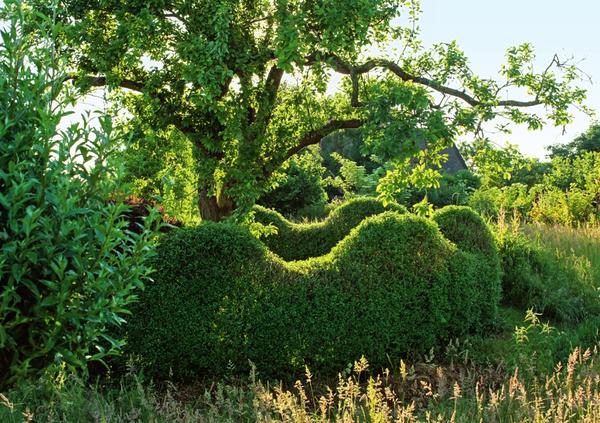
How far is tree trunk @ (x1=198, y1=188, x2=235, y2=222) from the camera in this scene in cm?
1223

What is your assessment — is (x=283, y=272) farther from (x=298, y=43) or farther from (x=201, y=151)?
(x=201, y=151)

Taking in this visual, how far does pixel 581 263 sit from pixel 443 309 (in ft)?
15.4

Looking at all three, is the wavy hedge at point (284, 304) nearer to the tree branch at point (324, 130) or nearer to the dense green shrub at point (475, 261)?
the dense green shrub at point (475, 261)

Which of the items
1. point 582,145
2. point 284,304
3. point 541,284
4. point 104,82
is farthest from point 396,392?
point 582,145

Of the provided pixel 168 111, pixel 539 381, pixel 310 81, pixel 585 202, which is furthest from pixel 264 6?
pixel 585 202

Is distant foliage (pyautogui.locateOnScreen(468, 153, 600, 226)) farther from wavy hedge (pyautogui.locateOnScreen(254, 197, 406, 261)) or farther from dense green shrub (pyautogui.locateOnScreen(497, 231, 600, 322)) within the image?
wavy hedge (pyautogui.locateOnScreen(254, 197, 406, 261))

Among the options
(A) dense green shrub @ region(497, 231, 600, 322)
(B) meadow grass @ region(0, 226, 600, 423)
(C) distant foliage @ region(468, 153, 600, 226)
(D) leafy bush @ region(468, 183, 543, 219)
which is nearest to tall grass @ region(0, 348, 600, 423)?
(B) meadow grass @ region(0, 226, 600, 423)

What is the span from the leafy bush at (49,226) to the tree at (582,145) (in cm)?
3142

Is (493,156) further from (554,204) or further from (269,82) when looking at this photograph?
(554,204)

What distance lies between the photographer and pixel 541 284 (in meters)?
10.8

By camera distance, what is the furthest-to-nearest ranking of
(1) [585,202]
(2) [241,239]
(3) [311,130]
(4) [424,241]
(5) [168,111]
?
(1) [585,202], (3) [311,130], (5) [168,111], (4) [424,241], (2) [241,239]

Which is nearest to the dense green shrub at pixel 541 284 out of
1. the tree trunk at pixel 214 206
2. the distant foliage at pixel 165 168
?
the tree trunk at pixel 214 206

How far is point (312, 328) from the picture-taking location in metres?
7.45

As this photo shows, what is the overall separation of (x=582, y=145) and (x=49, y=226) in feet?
112
